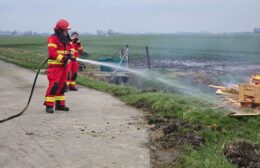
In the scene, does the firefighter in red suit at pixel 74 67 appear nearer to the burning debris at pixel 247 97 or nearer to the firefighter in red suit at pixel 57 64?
the firefighter in red suit at pixel 57 64

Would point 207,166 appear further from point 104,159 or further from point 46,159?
point 46,159

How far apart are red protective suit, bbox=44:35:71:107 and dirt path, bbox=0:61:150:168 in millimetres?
346

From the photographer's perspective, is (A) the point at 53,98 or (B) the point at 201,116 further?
(A) the point at 53,98

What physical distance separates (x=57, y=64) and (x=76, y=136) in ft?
7.92

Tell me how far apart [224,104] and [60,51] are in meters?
3.55

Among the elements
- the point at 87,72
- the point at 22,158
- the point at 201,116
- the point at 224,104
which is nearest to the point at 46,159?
the point at 22,158

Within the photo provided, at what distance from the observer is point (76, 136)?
6168mm

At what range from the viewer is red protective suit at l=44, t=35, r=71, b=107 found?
8039mm

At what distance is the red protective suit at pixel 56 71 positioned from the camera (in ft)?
26.4

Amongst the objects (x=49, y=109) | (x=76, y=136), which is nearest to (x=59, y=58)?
(x=49, y=109)

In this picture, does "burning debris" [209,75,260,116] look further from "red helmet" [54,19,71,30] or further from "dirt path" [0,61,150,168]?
"red helmet" [54,19,71,30]

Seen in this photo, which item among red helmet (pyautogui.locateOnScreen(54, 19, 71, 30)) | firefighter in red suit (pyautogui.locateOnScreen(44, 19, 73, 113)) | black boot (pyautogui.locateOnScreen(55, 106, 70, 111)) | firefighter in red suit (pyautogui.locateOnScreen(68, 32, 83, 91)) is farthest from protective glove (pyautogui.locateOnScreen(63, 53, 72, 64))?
firefighter in red suit (pyautogui.locateOnScreen(68, 32, 83, 91))

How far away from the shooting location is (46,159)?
198 inches

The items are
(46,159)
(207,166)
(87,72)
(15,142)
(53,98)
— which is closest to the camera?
(207,166)
